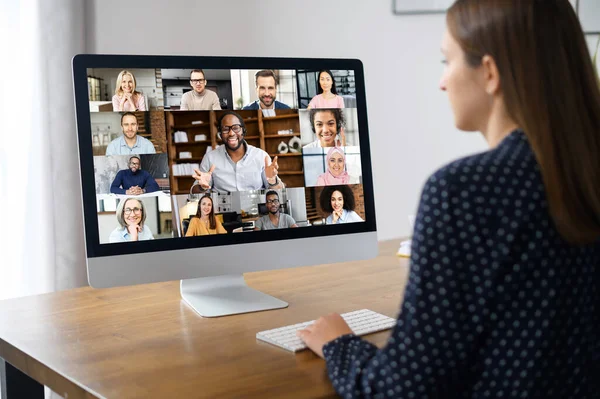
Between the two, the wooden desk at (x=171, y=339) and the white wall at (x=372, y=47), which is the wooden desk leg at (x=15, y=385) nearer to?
the wooden desk at (x=171, y=339)

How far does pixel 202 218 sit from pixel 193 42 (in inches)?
63.4

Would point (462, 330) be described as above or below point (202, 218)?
below

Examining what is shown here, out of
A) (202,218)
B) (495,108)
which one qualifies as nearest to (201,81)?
(202,218)

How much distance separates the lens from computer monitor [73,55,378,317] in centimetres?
139

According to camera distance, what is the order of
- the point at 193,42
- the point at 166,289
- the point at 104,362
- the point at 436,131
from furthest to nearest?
1. the point at 436,131
2. the point at 193,42
3. the point at 166,289
4. the point at 104,362

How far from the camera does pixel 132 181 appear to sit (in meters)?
1.39

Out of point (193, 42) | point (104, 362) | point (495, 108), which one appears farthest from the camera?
point (193, 42)

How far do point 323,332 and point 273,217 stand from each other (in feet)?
1.36

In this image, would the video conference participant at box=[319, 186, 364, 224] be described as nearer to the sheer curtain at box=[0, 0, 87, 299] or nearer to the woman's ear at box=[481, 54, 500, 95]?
the woman's ear at box=[481, 54, 500, 95]

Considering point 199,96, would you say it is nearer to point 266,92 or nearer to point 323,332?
point 266,92

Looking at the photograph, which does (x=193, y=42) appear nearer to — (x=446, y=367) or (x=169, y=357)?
(x=169, y=357)

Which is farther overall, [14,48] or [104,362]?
[14,48]

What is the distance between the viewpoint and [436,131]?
3.45m

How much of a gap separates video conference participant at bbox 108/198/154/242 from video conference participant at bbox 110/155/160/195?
22 mm
